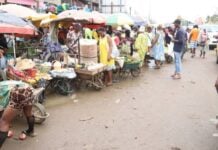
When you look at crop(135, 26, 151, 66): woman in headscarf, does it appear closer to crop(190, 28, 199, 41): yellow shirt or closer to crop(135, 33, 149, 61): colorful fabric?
crop(135, 33, 149, 61): colorful fabric

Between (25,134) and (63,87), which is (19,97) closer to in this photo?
(25,134)

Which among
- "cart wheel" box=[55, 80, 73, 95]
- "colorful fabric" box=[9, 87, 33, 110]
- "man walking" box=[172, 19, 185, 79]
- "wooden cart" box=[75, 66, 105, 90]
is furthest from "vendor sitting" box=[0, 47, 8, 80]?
"man walking" box=[172, 19, 185, 79]

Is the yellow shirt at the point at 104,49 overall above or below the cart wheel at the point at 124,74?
above

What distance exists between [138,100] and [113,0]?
2210cm

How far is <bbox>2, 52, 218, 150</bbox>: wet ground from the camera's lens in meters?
6.02

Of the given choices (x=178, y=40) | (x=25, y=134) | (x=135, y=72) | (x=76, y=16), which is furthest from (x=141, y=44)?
(x=25, y=134)

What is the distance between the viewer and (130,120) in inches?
292

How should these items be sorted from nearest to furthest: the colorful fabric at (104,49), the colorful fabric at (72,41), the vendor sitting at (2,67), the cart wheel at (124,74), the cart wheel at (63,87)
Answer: the vendor sitting at (2,67)
the cart wheel at (63,87)
the colorful fabric at (104,49)
the colorful fabric at (72,41)
the cart wheel at (124,74)

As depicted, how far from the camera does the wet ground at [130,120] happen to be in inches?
237

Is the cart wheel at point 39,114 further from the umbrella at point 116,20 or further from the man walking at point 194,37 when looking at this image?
the man walking at point 194,37

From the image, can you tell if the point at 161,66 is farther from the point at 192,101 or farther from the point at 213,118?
the point at 213,118

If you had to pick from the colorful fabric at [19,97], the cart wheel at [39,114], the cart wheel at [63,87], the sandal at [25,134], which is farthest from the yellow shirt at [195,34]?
the colorful fabric at [19,97]

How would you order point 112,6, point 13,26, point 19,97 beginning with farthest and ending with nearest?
point 112,6 → point 13,26 → point 19,97

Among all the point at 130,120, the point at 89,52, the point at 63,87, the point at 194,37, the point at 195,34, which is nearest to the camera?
the point at 130,120
